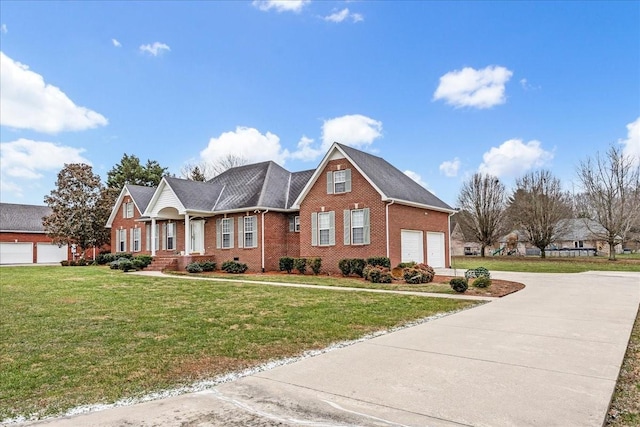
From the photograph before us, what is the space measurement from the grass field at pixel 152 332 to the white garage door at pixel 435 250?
11.7 m

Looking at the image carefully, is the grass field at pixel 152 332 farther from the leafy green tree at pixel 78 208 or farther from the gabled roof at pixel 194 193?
the leafy green tree at pixel 78 208

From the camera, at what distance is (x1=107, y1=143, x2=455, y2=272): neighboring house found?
21.3 metres

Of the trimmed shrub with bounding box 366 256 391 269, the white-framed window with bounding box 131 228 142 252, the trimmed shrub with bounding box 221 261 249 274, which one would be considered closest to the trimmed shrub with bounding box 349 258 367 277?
the trimmed shrub with bounding box 366 256 391 269

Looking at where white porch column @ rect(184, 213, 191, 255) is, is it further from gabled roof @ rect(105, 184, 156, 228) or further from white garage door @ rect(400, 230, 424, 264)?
white garage door @ rect(400, 230, 424, 264)

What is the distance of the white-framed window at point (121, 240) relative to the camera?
33.1m

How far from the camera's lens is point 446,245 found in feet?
85.9

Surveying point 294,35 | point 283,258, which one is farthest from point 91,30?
point 283,258

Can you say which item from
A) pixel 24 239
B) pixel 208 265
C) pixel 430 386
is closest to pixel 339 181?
pixel 208 265

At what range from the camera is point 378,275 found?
1781 centimetres

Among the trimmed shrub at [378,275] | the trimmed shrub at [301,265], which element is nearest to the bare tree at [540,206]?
the trimmed shrub at [301,265]

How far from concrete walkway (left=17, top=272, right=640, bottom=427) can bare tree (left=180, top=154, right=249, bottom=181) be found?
49797mm

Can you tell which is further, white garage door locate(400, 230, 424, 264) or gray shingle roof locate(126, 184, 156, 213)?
gray shingle roof locate(126, 184, 156, 213)

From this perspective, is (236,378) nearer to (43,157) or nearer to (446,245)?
(446,245)

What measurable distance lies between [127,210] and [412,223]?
22653 mm
